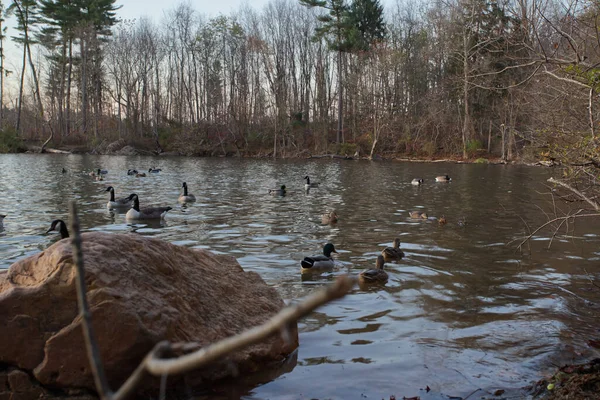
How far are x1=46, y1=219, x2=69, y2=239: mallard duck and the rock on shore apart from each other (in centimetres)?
626

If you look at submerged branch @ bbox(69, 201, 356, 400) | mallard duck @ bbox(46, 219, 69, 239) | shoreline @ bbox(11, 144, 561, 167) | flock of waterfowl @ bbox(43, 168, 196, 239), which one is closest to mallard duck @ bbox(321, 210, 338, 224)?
flock of waterfowl @ bbox(43, 168, 196, 239)

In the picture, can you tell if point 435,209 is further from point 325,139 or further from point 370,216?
point 325,139

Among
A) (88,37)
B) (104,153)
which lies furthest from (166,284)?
(88,37)

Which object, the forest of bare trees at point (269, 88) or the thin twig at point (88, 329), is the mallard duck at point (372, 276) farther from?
the forest of bare trees at point (269, 88)

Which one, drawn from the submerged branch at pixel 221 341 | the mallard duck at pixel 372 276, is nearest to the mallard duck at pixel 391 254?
the mallard duck at pixel 372 276

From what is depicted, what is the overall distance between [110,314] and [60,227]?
7906mm

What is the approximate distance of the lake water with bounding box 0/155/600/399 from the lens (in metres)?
5.22

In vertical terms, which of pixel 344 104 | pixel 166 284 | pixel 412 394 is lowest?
pixel 412 394

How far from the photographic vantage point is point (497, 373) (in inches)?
201

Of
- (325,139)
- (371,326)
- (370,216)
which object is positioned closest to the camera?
(371,326)

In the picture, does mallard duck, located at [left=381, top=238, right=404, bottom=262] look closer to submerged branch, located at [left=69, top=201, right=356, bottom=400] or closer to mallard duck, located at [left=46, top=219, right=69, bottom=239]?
mallard duck, located at [left=46, top=219, right=69, bottom=239]

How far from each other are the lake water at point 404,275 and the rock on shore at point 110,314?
76cm

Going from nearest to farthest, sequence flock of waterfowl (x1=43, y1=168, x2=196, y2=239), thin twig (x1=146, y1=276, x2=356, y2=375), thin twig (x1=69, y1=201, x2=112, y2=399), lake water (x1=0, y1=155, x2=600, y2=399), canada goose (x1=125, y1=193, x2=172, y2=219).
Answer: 1. thin twig (x1=146, y1=276, x2=356, y2=375)
2. thin twig (x1=69, y1=201, x2=112, y2=399)
3. lake water (x1=0, y1=155, x2=600, y2=399)
4. flock of waterfowl (x1=43, y1=168, x2=196, y2=239)
5. canada goose (x1=125, y1=193, x2=172, y2=219)

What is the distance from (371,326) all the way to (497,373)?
5.75 feet
